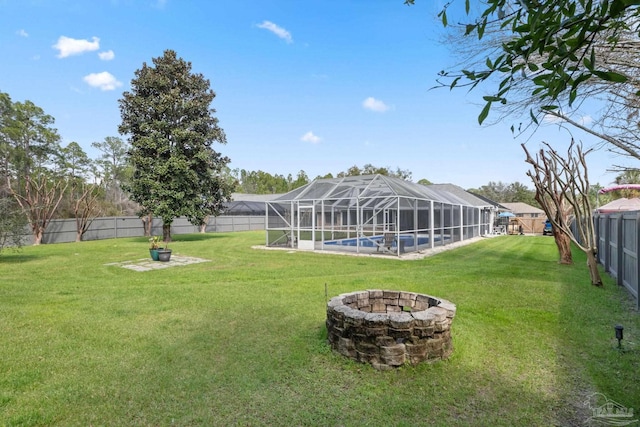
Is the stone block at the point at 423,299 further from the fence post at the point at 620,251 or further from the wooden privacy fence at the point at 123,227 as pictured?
the wooden privacy fence at the point at 123,227

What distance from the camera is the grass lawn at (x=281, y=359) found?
8.72 feet

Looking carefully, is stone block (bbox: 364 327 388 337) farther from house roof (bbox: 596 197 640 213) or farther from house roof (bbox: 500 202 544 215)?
house roof (bbox: 500 202 544 215)

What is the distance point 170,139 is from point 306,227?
875 cm

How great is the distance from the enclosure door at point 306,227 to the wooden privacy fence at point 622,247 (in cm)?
888

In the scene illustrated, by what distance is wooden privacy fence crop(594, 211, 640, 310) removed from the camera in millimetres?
5647

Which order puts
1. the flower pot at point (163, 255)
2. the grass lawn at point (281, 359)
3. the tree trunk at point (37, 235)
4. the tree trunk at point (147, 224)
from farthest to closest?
the tree trunk at point (147, 224), the tree trunk at point (37, 235), the flower pot at point (163, 255), the grass lawn at point (281, 359)

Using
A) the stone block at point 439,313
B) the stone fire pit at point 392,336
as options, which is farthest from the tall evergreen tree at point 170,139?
the stone block at point 439,313

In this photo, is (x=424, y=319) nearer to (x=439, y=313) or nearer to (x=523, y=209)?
(x=439, y=313)

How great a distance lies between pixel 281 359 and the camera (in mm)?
3592

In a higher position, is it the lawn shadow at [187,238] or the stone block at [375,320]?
the stone block at [375,320]

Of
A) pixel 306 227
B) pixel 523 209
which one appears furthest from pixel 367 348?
pixel 523 209

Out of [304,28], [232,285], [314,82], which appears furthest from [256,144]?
[232,285]

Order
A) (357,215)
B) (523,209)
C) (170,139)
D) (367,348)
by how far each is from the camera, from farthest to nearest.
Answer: (523,209), (170,139), (357,215), (367,348)

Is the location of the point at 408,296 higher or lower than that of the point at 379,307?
higher
